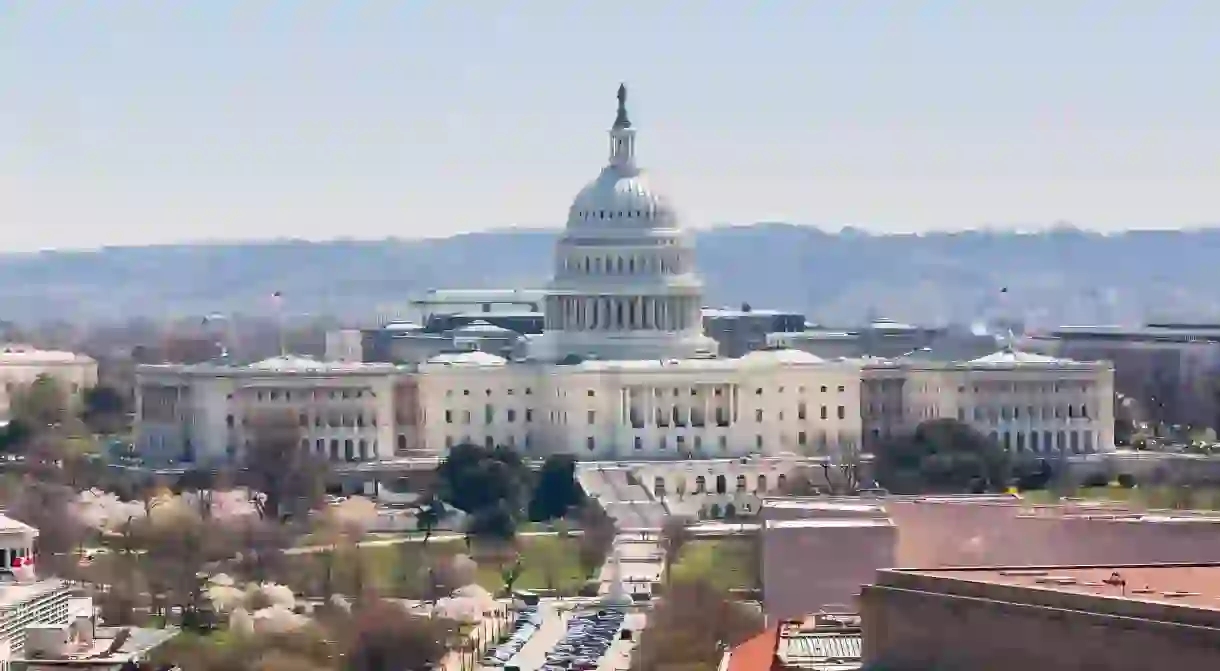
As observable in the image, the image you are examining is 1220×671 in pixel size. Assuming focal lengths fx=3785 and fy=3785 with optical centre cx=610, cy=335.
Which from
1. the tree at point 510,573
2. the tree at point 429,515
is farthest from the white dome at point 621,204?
the tree at point 510,573

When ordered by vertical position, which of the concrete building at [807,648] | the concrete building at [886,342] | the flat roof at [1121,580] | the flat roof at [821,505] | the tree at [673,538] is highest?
the flat roof at [1121,580]

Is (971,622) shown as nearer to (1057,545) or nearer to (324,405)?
(1057,545)

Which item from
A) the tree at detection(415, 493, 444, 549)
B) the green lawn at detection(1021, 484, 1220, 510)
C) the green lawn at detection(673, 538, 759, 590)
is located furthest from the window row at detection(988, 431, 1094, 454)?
the green lawn at detection(673, 538, 759, 590)

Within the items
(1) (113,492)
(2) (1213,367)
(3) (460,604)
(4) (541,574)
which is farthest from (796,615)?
(2) (1213,367)

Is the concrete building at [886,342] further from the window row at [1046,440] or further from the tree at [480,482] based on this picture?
the tree at [480,482]

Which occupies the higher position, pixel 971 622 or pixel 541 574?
pixel 971 622

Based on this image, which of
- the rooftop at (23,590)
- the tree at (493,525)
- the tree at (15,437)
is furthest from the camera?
the tree at (15,437)
